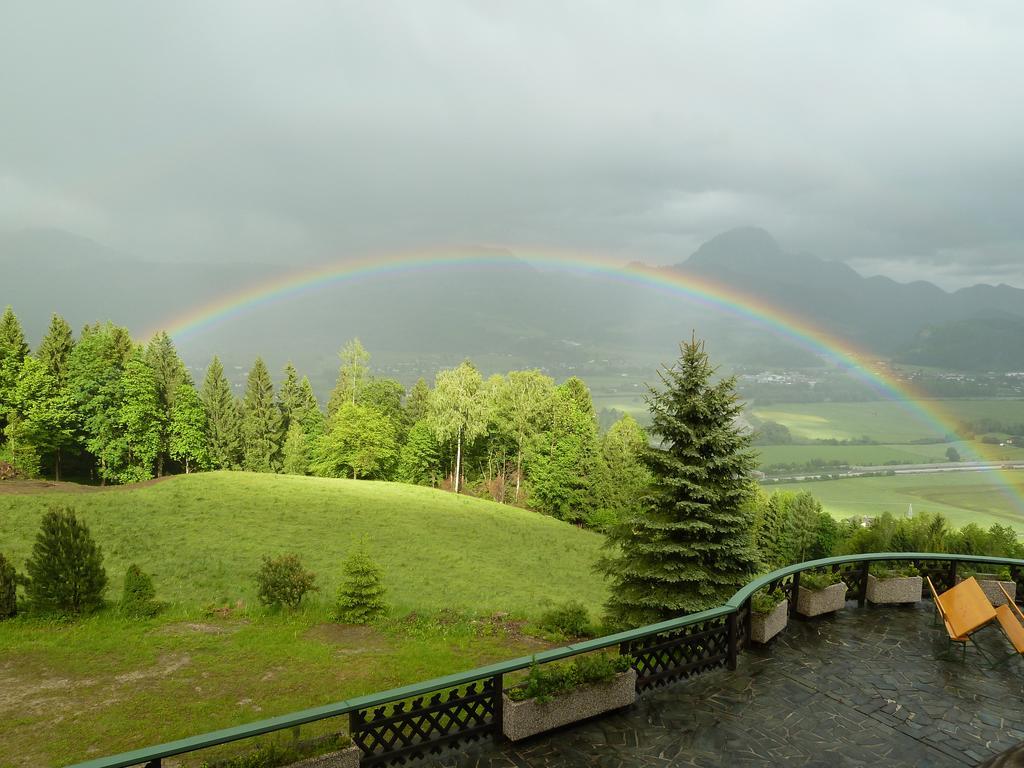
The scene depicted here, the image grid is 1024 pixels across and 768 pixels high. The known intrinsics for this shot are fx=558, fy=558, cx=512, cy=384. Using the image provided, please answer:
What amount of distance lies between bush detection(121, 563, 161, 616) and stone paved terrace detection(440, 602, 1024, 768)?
16.6m

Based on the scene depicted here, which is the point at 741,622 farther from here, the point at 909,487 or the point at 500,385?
the point at 909,487

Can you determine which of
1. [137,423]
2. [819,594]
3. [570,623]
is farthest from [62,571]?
[137,423]

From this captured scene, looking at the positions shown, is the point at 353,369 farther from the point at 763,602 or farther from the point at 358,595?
the point at 763,602

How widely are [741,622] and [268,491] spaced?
37034mm

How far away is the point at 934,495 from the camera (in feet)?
497

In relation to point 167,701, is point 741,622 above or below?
above

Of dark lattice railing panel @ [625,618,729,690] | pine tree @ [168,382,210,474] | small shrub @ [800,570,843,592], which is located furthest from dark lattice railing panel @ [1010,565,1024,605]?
pine tree @ [168,382,210,474]

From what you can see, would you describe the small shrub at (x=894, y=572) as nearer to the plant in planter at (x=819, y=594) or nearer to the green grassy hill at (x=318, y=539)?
the plant in planter at (x=819, y=594)

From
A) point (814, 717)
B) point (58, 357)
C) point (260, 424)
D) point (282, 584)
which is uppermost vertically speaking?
point (58, 357)

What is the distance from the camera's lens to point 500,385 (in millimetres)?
67438

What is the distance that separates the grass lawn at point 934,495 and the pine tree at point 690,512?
128910 mm

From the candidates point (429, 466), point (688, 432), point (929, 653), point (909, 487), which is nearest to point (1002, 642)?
point (929, 653)

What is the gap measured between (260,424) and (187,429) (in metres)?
11.1

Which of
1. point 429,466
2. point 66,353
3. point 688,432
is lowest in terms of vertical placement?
point 429,466
